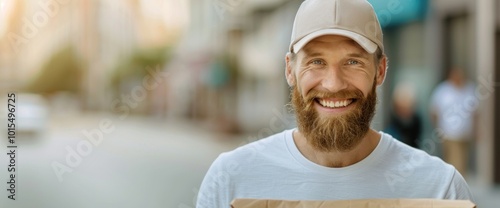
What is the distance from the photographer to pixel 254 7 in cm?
1338

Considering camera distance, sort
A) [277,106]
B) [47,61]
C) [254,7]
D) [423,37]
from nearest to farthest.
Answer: [423,37], [277,106], [254,7], [47,61]

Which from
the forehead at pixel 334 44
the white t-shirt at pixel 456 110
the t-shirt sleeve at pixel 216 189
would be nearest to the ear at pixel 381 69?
the forehead at pixel 334 44

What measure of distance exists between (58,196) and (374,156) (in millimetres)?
7080

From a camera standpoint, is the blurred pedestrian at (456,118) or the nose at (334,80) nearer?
the nose at (334,80)

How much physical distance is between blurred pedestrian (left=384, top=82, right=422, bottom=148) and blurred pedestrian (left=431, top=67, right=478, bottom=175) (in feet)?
0.76

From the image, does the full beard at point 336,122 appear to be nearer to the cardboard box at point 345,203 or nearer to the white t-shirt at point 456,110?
the cardboard box at point 345,203

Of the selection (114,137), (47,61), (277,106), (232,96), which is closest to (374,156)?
(277,106)

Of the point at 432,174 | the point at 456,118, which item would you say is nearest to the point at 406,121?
the point at 456,118

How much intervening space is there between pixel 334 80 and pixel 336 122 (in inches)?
4.2

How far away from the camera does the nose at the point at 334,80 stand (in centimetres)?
186

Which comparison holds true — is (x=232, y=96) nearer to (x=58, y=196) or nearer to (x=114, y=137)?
(x=114, y=137)

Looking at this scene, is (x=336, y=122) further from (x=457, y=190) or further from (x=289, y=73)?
(x=457, y=190)

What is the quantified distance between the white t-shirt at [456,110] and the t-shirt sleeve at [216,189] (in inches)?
249

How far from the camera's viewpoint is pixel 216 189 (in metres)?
2.04
